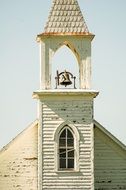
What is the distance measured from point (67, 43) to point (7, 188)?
5.88 metres

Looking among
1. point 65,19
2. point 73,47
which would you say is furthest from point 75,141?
point 65,19

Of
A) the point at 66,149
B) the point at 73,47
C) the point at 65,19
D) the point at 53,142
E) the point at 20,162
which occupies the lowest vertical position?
the point at 20,162

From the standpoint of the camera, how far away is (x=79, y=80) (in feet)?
70.1

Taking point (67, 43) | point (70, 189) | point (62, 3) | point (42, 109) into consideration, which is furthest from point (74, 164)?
point (62, 3)

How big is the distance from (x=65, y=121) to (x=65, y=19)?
147 inches

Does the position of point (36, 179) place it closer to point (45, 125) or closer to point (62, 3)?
point (45, 125)

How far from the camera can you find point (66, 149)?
2109 cm

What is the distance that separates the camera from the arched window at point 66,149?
21.1m

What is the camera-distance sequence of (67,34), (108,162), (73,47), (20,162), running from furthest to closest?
1. (108,162)
2. (20,162)
3. (73,47)
4. (67,34)

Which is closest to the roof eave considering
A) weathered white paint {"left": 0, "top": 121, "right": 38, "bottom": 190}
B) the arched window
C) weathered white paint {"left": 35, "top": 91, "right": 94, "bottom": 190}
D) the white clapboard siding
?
weathered white paint {"left": 35, "top": 91, "right": 94, "bottom": 190}

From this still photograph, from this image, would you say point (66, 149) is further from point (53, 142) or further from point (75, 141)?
point (53, 142)

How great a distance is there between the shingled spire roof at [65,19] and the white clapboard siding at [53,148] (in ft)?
8.47

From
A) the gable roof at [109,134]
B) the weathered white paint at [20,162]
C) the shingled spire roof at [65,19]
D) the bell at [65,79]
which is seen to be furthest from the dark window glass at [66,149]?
the shingled spire roof at [65,19]

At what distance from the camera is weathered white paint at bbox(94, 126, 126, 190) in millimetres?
22359
